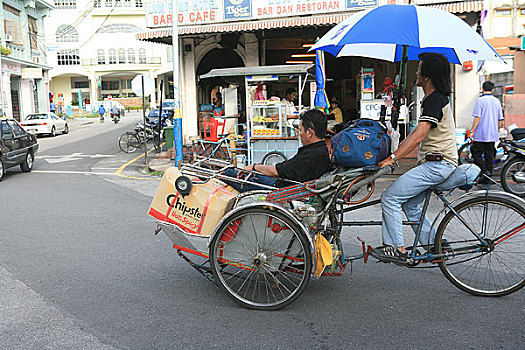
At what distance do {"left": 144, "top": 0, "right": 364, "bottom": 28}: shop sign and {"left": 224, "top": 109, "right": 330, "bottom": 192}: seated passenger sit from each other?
32.8ft

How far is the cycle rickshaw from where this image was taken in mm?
4016

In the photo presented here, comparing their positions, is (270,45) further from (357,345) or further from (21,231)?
(357,345)

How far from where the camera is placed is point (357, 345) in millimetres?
3479

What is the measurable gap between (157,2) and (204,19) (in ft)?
5.21

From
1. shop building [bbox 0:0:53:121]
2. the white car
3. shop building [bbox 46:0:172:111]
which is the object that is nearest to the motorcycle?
the white car

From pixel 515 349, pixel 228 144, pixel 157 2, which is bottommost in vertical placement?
pixel 515 349

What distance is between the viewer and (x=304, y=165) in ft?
14.3

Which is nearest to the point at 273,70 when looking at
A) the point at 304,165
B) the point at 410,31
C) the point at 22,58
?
the point at 410,31

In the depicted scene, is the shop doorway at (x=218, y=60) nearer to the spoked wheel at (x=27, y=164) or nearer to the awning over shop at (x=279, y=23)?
the awning over shop at (x=279, y=23)

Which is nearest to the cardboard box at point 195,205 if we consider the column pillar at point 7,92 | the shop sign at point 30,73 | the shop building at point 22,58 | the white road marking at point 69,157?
the white road marking at point 69,157

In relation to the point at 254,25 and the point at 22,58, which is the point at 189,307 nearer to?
the point at 254,25

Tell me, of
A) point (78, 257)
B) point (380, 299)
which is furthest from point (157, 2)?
point (380, 299)

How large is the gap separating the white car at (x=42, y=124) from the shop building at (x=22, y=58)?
1.69 meters

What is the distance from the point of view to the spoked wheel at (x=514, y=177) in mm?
8844
